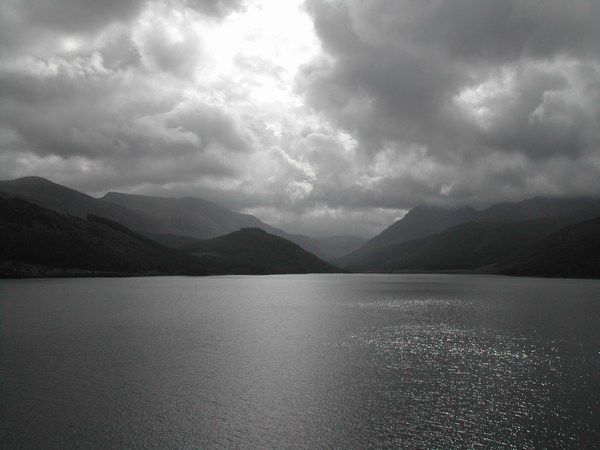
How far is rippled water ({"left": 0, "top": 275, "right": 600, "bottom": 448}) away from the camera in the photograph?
30188 mm

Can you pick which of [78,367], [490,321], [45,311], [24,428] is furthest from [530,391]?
[45,311]

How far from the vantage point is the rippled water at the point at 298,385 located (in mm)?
30188

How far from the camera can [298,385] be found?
42562mm

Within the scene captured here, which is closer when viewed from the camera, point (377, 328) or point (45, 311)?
point (377, 328)

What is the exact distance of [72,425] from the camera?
31.5 meters

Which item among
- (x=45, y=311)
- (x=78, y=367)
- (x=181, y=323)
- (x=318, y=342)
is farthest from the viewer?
(x=45, y=311)

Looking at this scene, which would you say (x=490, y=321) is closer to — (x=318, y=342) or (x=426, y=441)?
(x=318, y=342)

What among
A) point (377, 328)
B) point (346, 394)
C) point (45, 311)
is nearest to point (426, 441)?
point (346, 394)

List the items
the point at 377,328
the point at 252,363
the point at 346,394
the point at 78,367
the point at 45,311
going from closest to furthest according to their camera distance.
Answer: the point at 346,394, the point at 78,367, the point at 252,363, the point at 377,328, the point at 45,311

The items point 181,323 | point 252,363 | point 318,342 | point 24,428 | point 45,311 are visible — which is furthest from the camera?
point 45,311

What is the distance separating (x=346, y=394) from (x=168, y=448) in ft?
56.3

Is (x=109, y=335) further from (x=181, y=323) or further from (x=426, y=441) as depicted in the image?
(x=426, y=441)

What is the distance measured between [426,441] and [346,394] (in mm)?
11392

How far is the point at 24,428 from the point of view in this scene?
30781 mm
